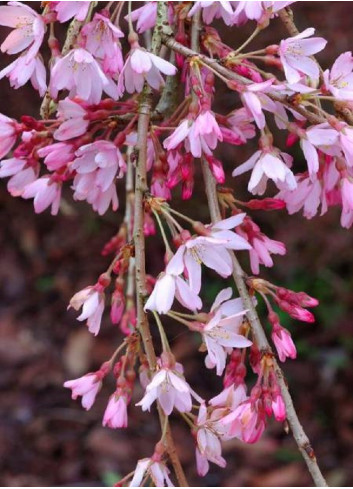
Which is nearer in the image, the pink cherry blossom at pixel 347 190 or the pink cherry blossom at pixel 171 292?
the pink cherry blossom at pixel 171 292

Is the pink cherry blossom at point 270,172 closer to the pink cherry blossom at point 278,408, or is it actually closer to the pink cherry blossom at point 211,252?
the pink cherry blossom at point 211,252

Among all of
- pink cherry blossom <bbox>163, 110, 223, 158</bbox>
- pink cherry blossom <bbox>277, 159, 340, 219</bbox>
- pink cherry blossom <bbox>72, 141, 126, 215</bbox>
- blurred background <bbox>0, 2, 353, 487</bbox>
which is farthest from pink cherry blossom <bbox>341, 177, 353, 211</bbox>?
blurred background <bbox>0, 2, 353, 487</bbox>

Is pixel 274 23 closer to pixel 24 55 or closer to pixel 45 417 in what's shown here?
pixel 45 417

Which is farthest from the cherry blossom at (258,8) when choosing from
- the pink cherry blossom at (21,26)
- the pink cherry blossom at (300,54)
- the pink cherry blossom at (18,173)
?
the pink cherry blossom at (18,173)

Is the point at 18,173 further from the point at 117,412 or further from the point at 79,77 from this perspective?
the point at 117,412

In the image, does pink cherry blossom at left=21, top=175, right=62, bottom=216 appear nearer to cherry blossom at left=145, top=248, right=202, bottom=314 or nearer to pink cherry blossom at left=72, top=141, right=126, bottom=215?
pink cherry blossom at left=72, top=141, right=126, bottom=215

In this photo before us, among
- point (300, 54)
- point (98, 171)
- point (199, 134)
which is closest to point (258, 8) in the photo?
point (300, 54)
